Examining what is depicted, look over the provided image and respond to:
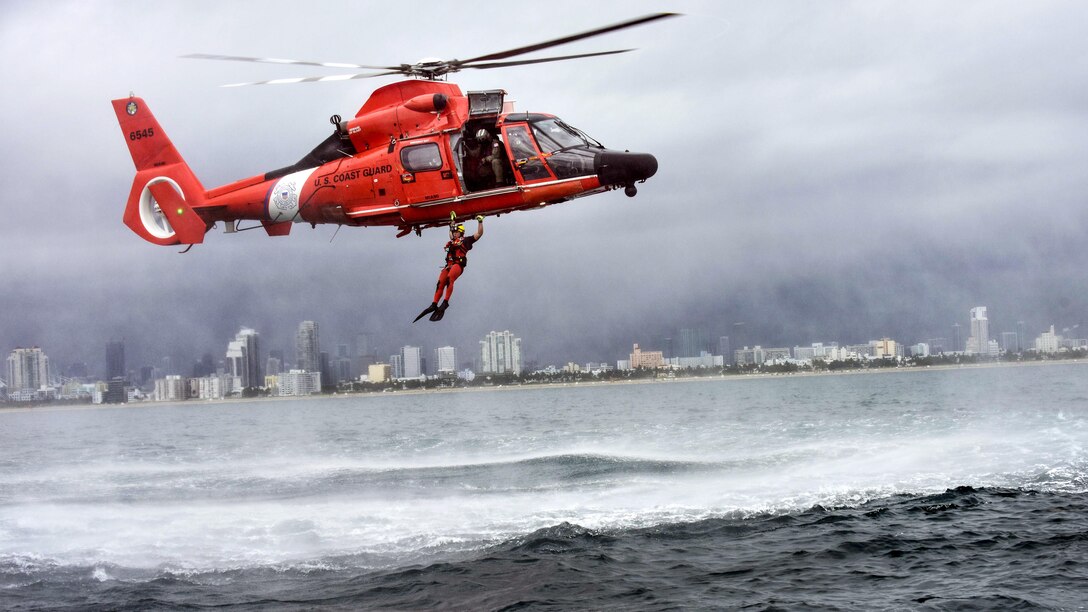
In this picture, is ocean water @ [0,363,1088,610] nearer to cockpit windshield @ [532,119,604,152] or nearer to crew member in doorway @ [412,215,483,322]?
crew member in doorway @ [412,215,483,322]

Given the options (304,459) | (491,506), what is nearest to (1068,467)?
(491,506)

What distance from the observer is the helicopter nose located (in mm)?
10773

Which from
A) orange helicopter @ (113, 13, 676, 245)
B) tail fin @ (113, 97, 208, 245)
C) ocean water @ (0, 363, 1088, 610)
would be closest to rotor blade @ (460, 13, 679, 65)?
orange helicopter @ (113, 13, 676, 245)

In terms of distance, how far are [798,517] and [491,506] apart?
19.4 ft

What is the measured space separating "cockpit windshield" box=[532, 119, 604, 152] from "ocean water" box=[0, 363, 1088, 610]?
221 inches

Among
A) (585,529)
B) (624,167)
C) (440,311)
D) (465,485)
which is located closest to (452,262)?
(440,311)

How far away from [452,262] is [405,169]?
4.68 ft

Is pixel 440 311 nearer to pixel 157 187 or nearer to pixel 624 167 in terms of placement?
pixel 624 167

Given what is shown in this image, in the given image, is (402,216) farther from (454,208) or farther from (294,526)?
(294,526)

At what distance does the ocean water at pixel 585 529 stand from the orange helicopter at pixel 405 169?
4.96m

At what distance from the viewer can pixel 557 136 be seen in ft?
37.0

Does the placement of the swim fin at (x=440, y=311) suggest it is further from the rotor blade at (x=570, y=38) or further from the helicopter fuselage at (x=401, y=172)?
the rotor blade at (x=570, y=38)

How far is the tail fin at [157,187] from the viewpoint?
1293cm

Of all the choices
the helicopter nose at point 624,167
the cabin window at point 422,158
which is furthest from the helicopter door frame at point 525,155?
the cabin window at point 422,158
